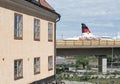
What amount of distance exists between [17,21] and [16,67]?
3133 millimetres

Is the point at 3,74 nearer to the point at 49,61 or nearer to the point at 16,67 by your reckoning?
the point at 16,67

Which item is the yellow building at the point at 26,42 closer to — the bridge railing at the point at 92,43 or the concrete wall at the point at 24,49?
the concrete wall at the point at 24,49

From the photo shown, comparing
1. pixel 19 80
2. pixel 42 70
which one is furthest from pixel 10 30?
pixel 42 70

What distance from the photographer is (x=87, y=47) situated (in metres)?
69.9

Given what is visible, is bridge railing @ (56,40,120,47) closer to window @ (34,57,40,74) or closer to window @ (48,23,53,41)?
window @ (48,23,53,41)

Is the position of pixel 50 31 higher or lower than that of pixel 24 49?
higher

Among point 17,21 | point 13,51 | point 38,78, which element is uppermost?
point 17,21

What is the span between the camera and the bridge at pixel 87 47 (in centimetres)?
6844

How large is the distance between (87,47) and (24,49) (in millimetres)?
40253

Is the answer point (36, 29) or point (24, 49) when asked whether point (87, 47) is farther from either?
point (24, 49)

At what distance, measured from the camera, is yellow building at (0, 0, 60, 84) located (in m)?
26.8

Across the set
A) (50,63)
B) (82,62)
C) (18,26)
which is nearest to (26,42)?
(18,26)

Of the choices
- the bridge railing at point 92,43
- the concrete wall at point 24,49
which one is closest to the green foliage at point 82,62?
the bridge railing at point 92,43

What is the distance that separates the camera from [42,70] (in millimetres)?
35562
